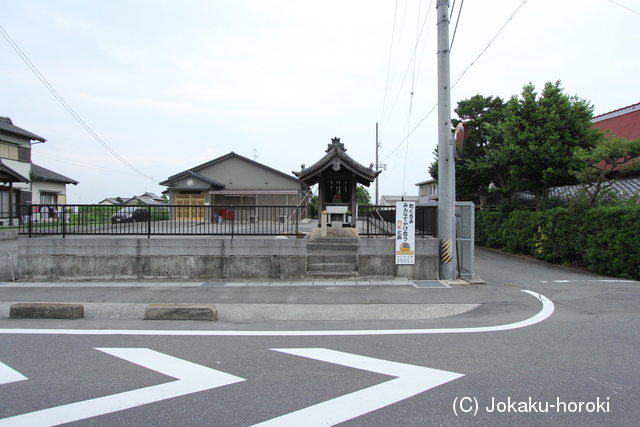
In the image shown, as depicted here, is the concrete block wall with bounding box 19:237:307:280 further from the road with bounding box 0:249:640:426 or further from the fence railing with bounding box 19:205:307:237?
the road with bounding box 0:249:640:426

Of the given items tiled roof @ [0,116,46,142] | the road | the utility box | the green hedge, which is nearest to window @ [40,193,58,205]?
tiled roof @ [0,116,46,142]

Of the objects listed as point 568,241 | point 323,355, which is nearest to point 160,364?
point 323,355

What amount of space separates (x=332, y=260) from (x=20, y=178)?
23367 millimetres

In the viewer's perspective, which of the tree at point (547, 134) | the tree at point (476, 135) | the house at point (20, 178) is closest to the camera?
the tree at point (547, 134)

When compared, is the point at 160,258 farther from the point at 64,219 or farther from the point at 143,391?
the point at 143,391

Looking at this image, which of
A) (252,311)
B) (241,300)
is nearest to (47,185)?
(241,300)

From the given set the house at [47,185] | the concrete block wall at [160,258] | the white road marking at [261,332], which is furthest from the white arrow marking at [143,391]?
the house at [47,185]

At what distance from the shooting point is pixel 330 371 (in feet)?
13.4

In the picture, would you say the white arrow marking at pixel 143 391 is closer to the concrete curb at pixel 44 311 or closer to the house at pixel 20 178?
the concrete curb at pixel 44 311

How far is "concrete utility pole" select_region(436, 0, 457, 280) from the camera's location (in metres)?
9.45

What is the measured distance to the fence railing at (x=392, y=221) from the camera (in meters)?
10.1

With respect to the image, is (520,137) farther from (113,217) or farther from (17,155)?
(17,155)

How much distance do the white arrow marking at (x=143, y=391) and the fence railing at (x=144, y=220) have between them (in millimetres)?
5502

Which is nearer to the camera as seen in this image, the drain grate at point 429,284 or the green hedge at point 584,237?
the drain grate at point 429,284
